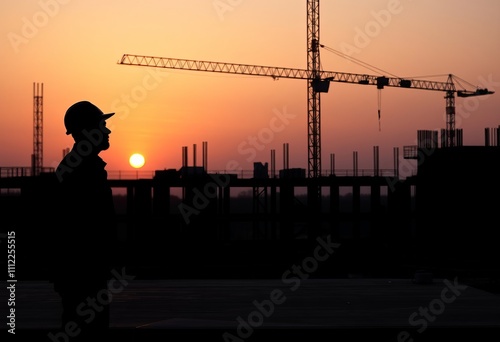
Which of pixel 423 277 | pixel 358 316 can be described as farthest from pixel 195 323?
pixel 423 277

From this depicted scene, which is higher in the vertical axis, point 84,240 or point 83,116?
point 83,116

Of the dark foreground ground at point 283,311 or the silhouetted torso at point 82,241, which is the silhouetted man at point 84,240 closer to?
the silhouetted torso at point 82,241

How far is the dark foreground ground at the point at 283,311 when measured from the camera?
23.3 ft

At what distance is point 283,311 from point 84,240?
525 centimetres

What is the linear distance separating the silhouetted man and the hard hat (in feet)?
0.20

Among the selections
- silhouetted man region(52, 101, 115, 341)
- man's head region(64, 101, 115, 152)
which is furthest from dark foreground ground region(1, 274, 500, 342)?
man's head region(64, 101, 115, 152)

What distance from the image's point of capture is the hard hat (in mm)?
5027

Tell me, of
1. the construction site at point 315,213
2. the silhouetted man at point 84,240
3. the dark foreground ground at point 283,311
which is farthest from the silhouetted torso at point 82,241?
the construction site at point 315,213

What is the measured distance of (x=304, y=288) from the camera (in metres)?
13.0

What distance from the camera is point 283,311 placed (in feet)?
32.2

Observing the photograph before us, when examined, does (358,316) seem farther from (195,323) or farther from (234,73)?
(234,73)

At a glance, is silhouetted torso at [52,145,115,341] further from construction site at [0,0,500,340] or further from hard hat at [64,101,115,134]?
construction site at [0,0,500,340]

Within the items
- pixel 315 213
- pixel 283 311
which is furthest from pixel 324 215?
pixel 283 311

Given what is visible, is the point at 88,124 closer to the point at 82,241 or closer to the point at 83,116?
the point at 83,116
